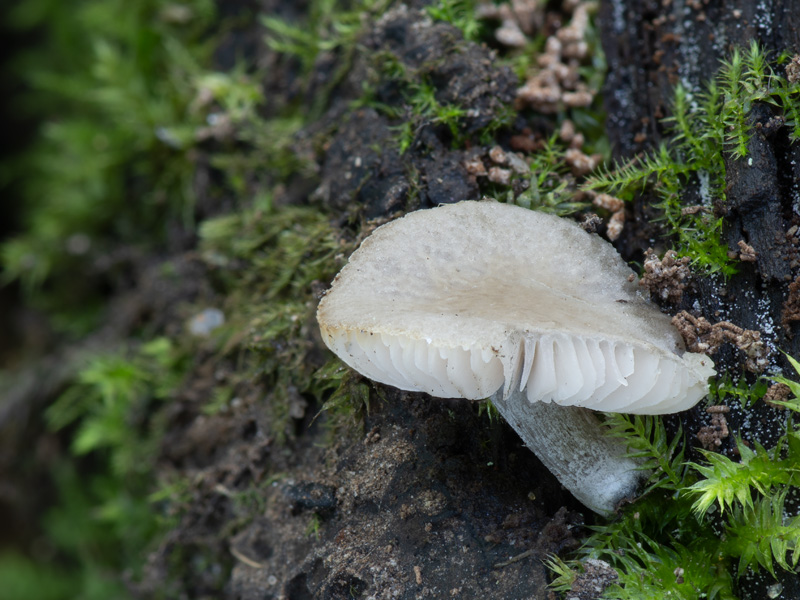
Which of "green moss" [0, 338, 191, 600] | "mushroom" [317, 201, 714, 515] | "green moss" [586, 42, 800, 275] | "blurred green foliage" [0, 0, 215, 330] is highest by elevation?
"green moss" [586, 42, 800, 275]

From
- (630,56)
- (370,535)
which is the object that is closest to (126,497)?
(370,535)

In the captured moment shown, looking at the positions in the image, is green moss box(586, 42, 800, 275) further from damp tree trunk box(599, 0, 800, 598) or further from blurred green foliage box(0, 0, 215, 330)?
blurred green foliage box(0, 0, 215, 330)

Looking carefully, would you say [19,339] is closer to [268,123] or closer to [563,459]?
[268,123]

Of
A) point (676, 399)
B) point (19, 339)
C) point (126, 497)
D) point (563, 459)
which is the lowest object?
point (19, 339)

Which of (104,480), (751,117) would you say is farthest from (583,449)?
(104,480)

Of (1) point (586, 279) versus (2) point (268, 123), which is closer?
(1) point (586, 279)

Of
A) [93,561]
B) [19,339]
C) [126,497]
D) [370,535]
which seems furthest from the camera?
[19,339]

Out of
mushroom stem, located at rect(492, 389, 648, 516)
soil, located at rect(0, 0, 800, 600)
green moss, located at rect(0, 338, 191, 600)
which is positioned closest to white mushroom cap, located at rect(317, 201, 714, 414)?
mushroom stem, located at rect(492, 389, 648, 516)
